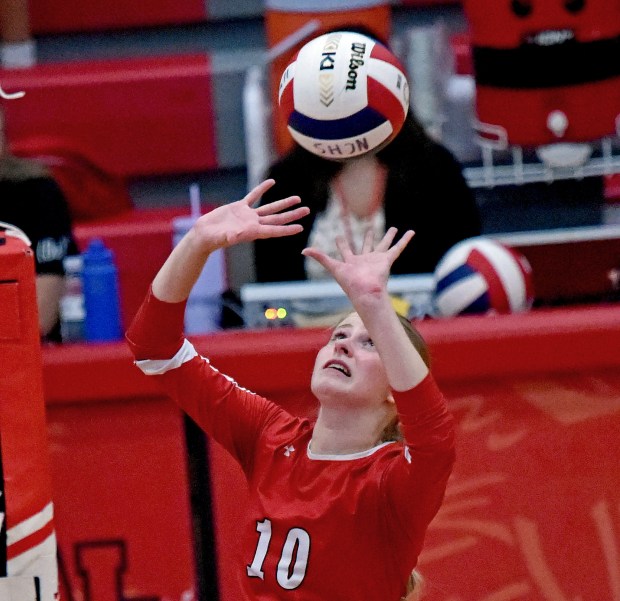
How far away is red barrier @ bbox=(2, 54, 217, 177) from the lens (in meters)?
5.09

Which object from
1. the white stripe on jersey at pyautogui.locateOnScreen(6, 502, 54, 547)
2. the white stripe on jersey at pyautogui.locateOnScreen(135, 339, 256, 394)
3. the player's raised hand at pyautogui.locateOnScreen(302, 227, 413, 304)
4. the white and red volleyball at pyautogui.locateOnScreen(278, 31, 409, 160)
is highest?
the white and red volleyball at pyautogui.locateOnScreen(278, 31, 409, 160)

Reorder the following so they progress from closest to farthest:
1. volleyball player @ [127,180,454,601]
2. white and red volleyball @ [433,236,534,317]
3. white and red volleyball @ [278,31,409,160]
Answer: volleyball player @ [127,180,454,601]
white and red volleyball @ [278,31,409,160]
white and red volleyball @ [433,236,534,317]

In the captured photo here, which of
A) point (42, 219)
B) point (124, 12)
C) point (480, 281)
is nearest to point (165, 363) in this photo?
point (480, 281)

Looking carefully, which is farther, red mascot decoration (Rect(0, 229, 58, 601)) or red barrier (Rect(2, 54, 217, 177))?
red barrier (Rect(2, 54, 217, 177))

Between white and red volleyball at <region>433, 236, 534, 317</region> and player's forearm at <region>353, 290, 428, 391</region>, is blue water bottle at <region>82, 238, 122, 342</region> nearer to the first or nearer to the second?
white and red volleyball at <region>433, 236, 534, 317</region>

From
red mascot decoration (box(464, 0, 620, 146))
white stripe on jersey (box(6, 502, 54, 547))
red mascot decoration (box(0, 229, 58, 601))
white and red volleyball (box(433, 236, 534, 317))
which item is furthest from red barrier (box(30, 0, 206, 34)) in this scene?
white stripe on jersey (box(6, 502, 54, 547))

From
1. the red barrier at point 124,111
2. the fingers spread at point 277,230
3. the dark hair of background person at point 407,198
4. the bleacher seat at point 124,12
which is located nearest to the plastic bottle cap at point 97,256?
the dark hair of background person at point 407,198

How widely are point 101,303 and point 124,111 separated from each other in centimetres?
182

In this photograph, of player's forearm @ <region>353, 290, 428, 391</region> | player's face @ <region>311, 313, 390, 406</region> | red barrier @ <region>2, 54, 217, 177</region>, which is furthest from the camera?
red barrier @ <region>2, 54, 217, 177</region>

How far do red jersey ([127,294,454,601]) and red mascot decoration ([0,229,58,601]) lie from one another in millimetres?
217

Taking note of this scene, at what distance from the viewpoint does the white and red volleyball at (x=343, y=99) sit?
2906 millimetres

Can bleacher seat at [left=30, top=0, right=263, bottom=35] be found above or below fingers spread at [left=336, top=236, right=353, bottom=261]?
below

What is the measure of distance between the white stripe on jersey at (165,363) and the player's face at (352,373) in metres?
0.29

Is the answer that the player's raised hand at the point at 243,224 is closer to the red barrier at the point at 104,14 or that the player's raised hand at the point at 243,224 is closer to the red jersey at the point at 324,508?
the red jersey at the point at 324,508
